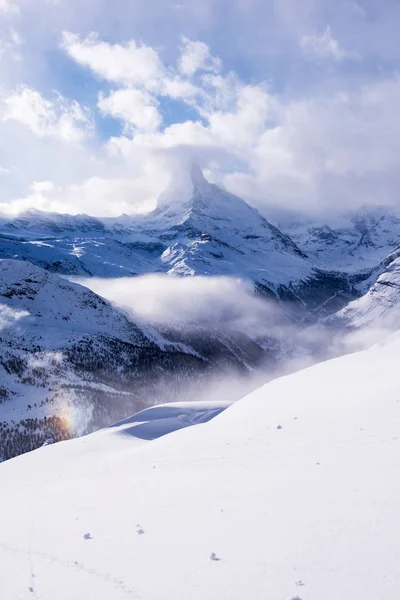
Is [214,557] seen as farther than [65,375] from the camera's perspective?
No

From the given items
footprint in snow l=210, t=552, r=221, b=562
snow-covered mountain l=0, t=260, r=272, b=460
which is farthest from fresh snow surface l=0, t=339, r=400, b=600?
snow-covered mountain l=0, t=260, r=272, b=460

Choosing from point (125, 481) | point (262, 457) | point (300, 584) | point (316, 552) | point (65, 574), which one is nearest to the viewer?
point (300, 584)

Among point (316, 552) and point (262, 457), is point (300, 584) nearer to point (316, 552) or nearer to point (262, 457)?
point (316, 552)

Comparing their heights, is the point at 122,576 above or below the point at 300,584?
below

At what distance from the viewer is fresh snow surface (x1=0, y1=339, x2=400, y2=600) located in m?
7.28

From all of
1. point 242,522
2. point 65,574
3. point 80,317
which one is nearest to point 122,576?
point 65,574

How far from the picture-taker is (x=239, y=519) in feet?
31.9

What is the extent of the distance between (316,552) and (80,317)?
199468 millimetres

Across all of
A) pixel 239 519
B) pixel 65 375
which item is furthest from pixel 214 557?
pixel 65 375

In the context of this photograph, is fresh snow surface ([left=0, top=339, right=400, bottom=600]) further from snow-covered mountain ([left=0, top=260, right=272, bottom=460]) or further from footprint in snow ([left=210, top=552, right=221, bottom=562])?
snow-covered mountain ([left=0, top=260, right=272, bottom=460])

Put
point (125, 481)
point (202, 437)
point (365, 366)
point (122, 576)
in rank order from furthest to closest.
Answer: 1. point (365, 366)
2. point (202, 437)
3. point (125, 481)
4. point (122, 576)

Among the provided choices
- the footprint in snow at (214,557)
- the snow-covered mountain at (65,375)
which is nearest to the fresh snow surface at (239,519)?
the footprint in snow at (214,557)

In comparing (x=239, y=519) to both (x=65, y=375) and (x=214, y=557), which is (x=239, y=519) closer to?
(x=214, y=557)

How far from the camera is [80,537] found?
10.8m
